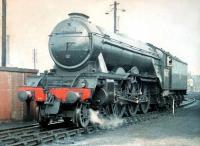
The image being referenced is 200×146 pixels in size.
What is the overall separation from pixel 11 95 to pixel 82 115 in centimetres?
352

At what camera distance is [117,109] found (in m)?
13.9

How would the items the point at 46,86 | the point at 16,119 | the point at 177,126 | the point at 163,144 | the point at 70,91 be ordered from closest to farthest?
the point at 163,144 → the point at 70,91 → the point at 46,86 → the point at 177,126 → the point at 16,119

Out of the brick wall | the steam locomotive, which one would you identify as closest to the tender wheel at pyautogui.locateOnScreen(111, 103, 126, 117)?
the steam locomotive

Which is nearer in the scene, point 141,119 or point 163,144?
point 163,144

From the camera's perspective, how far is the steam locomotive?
1123 centimetres

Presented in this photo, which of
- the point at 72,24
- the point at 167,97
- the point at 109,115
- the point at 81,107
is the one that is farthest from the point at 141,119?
the point at 167,97

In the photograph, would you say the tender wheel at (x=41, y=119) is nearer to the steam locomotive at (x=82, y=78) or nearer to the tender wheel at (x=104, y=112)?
the steam locomotive at (x=82, y=78)

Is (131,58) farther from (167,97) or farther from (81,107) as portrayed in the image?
(167,97)

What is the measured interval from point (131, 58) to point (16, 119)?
529 centimetres

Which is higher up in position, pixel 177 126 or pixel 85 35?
pixel 85 35

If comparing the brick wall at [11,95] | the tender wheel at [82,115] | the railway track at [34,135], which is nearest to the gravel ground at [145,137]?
the railway track at [34,135]

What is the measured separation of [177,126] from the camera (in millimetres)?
12711

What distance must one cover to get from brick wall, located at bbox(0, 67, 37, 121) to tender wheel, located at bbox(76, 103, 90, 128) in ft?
9.47

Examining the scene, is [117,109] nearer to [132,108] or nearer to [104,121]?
[104,121]
